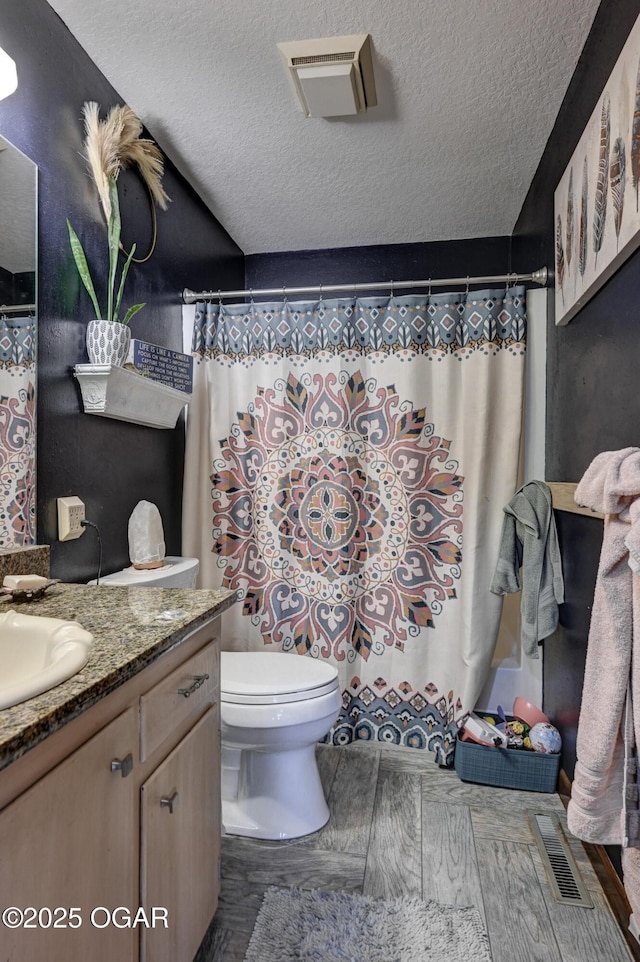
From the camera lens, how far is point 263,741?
1.62m

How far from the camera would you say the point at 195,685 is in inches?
44.3

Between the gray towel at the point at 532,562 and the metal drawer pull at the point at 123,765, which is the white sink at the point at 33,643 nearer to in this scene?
the metal drawer pull at the point at 123,765

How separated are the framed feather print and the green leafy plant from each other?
134 cm

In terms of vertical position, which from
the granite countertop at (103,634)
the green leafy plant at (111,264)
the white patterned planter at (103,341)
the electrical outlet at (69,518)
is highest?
the green leafy plant at (111,264)

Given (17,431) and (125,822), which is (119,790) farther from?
(17,431)

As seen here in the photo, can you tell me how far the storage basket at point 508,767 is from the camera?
1.88m

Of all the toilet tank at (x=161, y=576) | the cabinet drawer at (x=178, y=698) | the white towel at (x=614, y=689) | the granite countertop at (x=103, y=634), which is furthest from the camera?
the toilet tank at (x=161, y=576)

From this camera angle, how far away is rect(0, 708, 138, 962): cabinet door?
2.09 ft

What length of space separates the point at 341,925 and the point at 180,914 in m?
0.49

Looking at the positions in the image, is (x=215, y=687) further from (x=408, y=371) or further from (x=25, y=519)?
(x=408, y=371)

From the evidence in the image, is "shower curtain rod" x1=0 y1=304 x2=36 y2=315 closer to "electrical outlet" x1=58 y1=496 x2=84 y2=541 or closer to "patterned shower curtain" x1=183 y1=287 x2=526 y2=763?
"electrical outlet" x1=58 y1=496 x2=84 y2=541

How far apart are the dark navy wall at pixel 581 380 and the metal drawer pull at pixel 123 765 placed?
1199mm

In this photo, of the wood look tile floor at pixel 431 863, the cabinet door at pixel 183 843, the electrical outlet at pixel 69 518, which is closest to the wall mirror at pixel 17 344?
the electrical outlet at pixel 69 518

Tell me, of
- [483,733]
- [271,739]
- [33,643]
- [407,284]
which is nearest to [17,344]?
[33,643]
